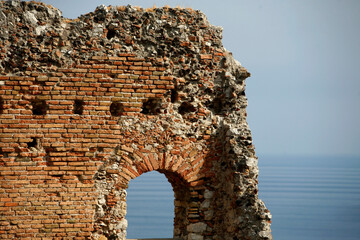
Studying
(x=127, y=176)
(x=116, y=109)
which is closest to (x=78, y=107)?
(x=116, y=109)

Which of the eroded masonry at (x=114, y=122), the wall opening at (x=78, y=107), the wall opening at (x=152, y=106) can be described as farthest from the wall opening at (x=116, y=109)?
the wall opening at (x=78, y=107)

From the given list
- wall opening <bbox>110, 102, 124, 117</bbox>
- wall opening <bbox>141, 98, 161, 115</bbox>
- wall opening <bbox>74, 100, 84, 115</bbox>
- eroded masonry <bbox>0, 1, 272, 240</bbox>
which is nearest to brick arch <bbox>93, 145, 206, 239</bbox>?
eroded masonry <bbox>0, 1, 272, 240</bbox>

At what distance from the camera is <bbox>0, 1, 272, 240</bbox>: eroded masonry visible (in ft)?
26.5

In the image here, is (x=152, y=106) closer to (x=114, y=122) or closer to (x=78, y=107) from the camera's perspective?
(x=114, y=122)

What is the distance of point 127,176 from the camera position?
833 centimetres

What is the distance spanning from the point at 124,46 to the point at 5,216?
3.14 metres

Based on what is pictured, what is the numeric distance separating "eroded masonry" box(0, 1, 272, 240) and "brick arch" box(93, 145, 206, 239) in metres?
0.02

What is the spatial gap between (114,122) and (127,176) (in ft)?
2.82

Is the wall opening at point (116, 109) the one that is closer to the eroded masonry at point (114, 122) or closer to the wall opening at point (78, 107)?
the eroded masonry at point (114, 122)

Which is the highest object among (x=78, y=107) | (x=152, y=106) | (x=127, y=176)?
(x=152, y=106)

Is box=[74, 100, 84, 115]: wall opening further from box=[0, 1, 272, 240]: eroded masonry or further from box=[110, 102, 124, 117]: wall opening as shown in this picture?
box=[110, 102, 124, 117]: wall opening

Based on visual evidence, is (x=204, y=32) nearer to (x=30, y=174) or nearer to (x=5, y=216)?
(x=30, y=174)

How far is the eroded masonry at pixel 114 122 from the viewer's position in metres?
8.08

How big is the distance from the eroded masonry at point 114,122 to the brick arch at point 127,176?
16mm
